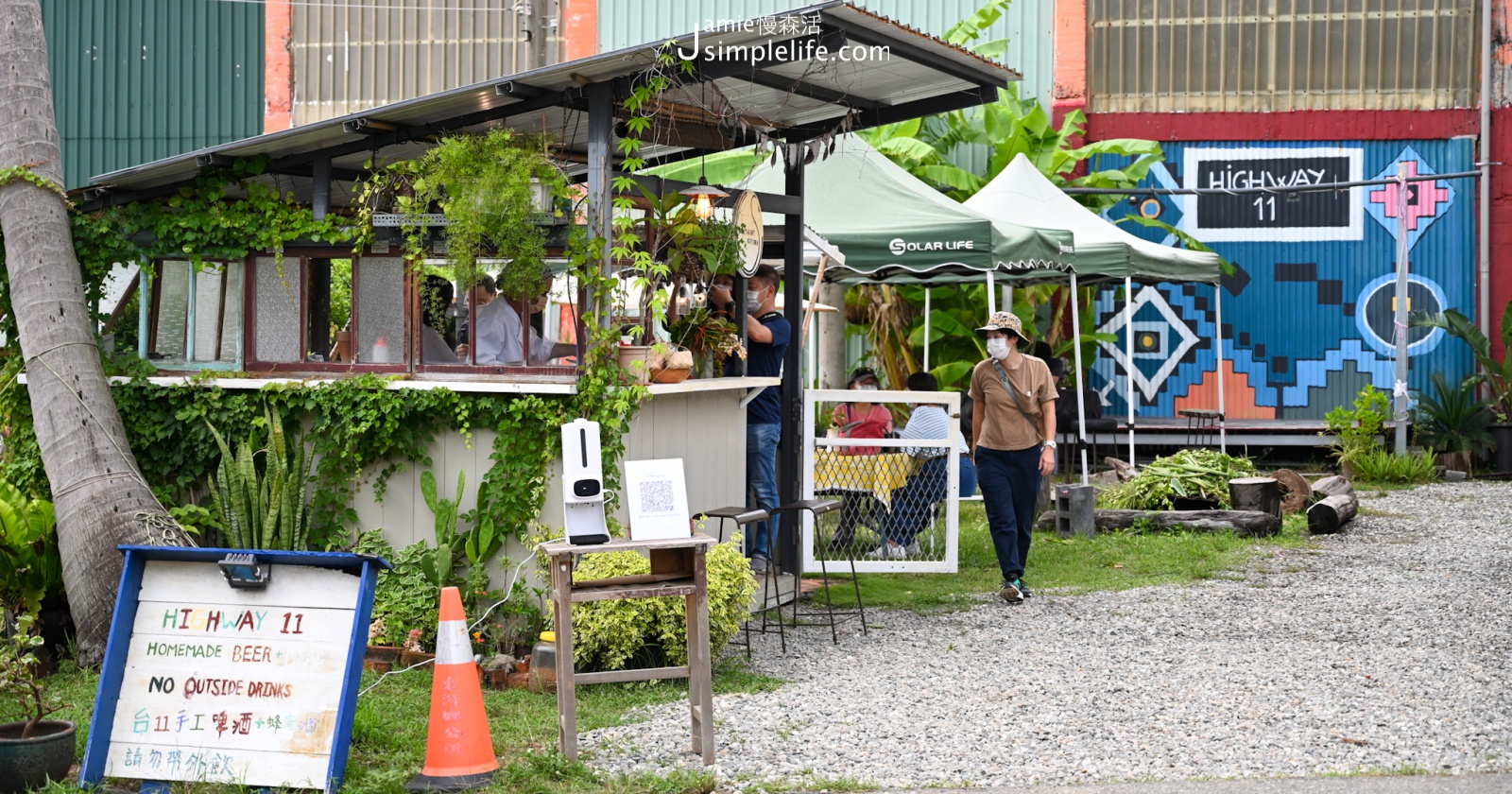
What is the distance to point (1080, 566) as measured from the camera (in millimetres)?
10969

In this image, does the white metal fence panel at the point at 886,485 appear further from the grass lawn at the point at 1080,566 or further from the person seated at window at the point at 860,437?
the grass lawn at the point at 1080,566

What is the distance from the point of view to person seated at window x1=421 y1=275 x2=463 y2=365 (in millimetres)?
7930

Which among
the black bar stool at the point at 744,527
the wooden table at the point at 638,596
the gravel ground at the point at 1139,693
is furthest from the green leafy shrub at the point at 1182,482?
the wooden table at the point at 638,596

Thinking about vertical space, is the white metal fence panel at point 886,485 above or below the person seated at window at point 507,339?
below

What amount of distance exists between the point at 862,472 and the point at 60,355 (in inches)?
200

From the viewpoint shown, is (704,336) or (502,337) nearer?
(502,337)

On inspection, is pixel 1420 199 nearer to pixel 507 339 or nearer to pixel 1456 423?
pixel 1456 423

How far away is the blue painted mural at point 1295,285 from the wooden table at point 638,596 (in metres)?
14.1

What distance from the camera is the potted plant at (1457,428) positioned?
17312 millimetres

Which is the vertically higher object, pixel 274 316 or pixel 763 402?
pixel 274 316

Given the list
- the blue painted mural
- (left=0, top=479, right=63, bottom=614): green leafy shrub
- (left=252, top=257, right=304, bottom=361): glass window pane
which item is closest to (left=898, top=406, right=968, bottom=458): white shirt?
(left=252, top=257, right=304, bottom=361): glass window pane

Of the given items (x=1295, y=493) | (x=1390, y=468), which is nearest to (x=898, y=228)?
(x=1295, y=493)

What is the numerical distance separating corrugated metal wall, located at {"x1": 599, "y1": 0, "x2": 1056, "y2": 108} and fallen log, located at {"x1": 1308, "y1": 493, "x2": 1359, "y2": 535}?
8.41 metres

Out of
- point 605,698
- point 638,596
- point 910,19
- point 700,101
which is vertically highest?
point 910,19
